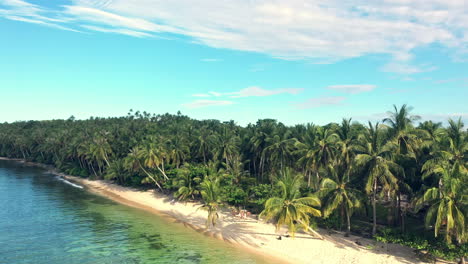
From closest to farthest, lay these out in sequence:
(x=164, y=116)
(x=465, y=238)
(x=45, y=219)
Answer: (x=465, y=238), (x=45, y=219), (x=164, y=116)

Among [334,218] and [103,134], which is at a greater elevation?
Answer: [103,134]

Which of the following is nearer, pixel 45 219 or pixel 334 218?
pixel 334 218

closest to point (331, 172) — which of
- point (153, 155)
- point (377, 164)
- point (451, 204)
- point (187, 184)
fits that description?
point (377, 164)

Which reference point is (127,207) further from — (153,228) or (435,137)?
(435,137)

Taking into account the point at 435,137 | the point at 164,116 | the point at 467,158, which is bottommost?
the point at 467,158

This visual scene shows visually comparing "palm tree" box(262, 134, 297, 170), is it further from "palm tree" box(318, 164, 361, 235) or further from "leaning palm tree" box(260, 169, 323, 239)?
"leaning palm tree" box(260, 169, 323, 239)

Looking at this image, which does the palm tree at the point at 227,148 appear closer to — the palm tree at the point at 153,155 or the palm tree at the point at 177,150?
the palm tree at the point at 177,150

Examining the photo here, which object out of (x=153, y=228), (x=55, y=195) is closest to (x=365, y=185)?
(x=153, y=228)

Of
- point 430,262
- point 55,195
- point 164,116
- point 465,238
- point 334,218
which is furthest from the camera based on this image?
point 164,116

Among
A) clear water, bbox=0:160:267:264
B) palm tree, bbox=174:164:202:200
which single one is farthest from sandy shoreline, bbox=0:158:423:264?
palm tree, bbox=174:164:202:200
